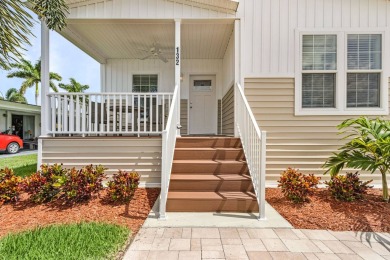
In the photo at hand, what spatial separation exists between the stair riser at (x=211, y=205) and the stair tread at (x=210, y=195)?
4 cm

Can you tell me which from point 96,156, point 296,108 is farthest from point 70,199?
point 296,108

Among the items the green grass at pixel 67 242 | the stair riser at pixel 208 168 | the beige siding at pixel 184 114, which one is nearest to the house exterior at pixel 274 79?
the stair riser at pixel 208 168

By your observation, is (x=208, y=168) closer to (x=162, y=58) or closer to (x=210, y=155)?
(x=210, y=155)

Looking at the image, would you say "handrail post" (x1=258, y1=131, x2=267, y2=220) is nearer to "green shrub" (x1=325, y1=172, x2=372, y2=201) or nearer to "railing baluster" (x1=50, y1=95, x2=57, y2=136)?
"green shrub" (x1=325, y1=172, x2=372, y2=201)

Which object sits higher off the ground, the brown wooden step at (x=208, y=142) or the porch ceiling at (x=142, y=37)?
the porch ceiling at (x=142, y=37)

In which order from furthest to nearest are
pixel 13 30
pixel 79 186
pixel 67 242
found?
pixel 79 186 < pixel 13 30 < pixel 67 242

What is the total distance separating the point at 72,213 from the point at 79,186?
0.42 m

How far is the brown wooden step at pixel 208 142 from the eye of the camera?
4738 mm

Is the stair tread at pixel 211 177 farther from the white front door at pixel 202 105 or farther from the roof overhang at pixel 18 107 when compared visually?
the roof overhang at pixel 18 107

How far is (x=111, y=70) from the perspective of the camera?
762 cm

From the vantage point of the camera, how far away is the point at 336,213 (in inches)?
135

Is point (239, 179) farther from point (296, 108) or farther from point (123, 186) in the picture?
point (296, 108)

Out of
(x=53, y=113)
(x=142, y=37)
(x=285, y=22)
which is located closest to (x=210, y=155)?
(x=285, y=22)

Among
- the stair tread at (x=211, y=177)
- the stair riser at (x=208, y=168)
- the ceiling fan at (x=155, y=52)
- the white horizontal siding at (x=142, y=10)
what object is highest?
the white horizontal siding at (x=142, y=10)
